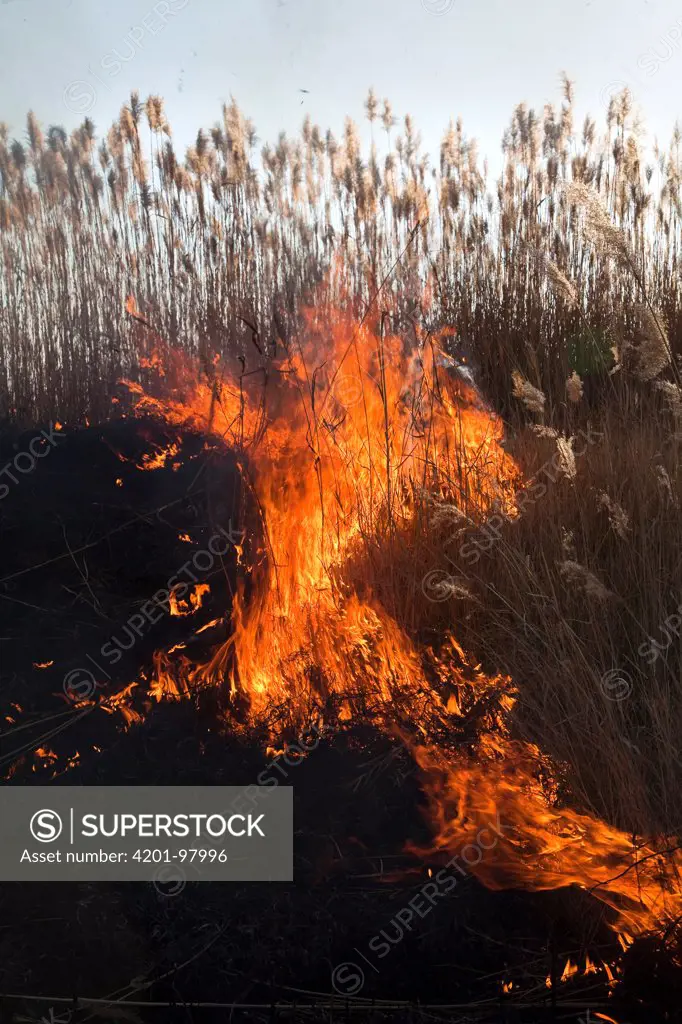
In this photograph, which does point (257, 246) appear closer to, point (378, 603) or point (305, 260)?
point (305, 260)

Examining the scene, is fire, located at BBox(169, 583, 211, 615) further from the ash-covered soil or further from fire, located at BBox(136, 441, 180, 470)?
fire, located at BBox(136, 441, 180, 470)

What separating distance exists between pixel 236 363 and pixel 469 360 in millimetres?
1688

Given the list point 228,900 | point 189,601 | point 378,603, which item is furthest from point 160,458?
point 228,900

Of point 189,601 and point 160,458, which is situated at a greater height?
point 160,458

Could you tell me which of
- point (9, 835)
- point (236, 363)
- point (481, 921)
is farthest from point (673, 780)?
point (236, 363)

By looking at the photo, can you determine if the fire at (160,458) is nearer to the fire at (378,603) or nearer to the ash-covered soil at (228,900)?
the fire at (378,603)

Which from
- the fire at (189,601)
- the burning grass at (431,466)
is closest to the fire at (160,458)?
the burning grass at (431,466)

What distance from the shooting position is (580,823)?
2.04 m

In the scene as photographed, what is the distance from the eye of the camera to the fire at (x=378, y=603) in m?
2.07

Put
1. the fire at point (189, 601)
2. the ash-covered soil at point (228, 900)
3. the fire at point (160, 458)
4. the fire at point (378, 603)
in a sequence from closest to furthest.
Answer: the ash-covered soil at point (228, 900)
the fire at point (378, 603)
the fire at point (189, 601)
the fire at point (160, 458)

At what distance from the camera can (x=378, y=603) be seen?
9.35 feet

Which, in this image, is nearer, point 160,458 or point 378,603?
point 378,603

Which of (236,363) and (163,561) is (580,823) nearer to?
(163,561)


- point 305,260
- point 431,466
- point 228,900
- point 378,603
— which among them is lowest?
point 228,900
